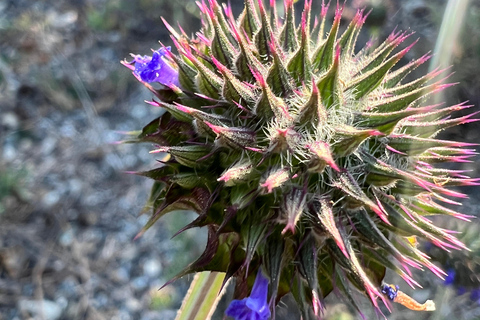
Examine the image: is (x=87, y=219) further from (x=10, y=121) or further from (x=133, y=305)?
(x=10, y=121)

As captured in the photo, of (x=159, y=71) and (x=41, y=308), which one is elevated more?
(x=159, y=71)

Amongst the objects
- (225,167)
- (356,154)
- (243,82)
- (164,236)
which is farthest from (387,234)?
(164,236)

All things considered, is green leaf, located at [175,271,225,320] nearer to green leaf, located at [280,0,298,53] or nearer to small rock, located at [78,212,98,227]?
green leaf, located at [280,0,298,53]

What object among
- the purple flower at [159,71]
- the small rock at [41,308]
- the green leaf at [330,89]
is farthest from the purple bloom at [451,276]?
the small rock at [41,308]

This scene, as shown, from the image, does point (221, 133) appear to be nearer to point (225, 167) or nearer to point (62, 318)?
point (225, 167)

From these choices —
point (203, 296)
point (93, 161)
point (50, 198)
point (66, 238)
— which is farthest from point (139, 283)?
point (203, 296)

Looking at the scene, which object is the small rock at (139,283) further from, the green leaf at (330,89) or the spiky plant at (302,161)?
the green leaf at (330,89)
